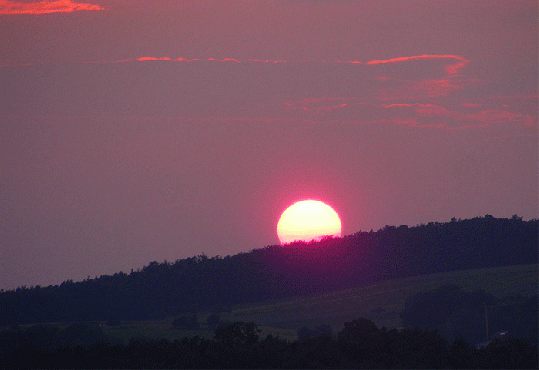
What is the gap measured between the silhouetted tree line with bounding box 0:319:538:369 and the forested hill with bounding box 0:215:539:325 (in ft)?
287

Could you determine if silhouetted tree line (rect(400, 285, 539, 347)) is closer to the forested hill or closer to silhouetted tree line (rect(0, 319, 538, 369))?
silhouetted tree line (rect(0, 319, 538, 369))

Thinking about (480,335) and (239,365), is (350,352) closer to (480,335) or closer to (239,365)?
(239,365)

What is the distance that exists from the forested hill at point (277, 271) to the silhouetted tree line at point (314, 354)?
287ft

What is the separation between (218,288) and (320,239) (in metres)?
30.6

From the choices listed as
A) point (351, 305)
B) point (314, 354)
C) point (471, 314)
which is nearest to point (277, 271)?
point (351, 305)

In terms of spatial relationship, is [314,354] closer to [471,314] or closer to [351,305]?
[471,314]

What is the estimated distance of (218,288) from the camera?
139 m

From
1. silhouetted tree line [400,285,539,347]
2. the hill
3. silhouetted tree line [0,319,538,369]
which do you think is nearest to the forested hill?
the hill

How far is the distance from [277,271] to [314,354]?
106 m

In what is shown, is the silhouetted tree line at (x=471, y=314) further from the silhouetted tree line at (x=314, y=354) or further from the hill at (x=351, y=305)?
the silhouetted tree line at (x=314, y=354)

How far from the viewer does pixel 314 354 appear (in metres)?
39.7

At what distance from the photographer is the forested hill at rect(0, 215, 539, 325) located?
428 ft

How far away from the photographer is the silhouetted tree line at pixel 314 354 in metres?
38.1

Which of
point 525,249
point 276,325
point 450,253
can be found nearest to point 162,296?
point 276,325
